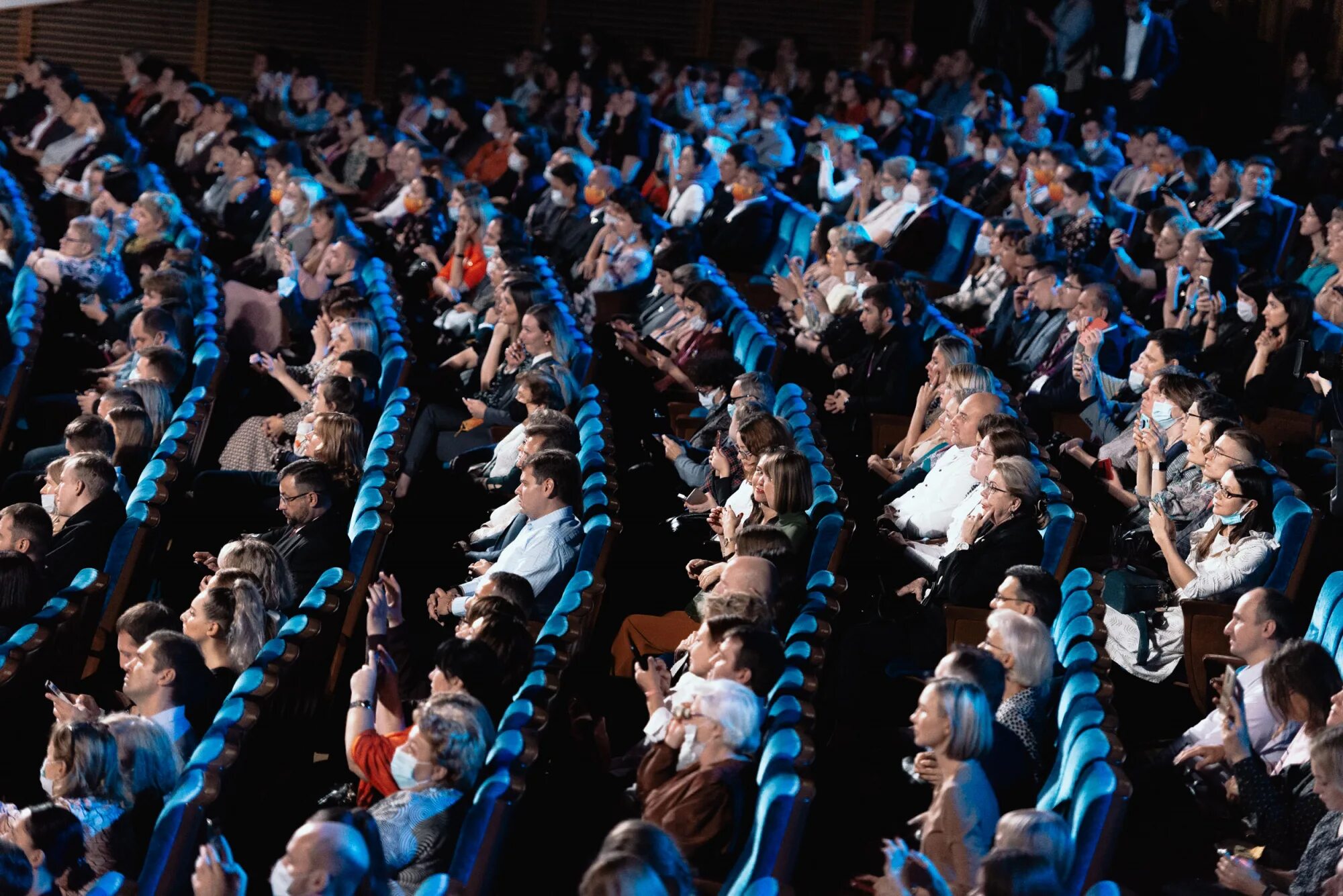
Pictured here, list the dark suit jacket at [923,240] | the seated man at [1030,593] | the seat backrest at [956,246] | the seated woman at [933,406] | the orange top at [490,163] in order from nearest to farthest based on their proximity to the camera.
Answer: the seated man at [1030,593], the seated woman at [933,406], the seat backrest at [956,246], the dark suit jacket at [923,240], the orange top at [490,163]

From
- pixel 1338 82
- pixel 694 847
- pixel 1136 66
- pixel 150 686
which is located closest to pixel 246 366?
pixel 150 686

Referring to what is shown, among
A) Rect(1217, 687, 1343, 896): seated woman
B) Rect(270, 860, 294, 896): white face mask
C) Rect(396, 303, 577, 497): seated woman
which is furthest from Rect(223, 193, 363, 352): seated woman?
Rect(1217, 687, 1343, 896): seated woman

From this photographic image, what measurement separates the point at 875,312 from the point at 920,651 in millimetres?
1626

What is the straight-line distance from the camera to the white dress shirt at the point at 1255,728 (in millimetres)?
2396

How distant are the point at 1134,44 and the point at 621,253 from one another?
12.7 feet

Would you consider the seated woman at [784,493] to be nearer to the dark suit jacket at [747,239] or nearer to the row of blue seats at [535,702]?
the row of blue seats at [535,702]

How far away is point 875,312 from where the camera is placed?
4.37 m

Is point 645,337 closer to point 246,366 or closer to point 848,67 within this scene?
point 246,366

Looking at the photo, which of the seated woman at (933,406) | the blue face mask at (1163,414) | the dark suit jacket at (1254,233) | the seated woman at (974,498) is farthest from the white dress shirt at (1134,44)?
the seated woman at (974,498)

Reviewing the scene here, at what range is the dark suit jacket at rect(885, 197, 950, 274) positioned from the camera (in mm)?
5633

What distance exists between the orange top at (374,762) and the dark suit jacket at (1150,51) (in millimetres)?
6669

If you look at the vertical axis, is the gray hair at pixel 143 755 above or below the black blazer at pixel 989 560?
below

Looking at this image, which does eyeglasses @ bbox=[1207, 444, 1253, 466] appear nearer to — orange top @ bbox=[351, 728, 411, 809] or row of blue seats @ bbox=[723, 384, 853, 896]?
row of blue seats @ bbox=[723, 384, 853, 896]

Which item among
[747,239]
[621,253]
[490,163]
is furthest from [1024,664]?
[490,163]
